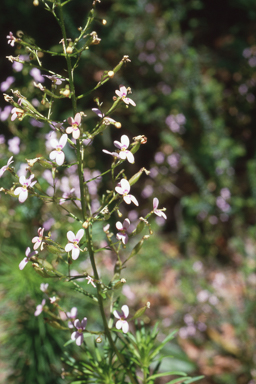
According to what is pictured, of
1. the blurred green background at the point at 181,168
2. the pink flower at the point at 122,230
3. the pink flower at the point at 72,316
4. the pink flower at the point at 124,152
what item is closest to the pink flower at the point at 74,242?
the pink flower at the point at 122,230

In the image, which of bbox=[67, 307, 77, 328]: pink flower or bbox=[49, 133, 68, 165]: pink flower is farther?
bbox=[67, 307, 77, 328]: pink flower

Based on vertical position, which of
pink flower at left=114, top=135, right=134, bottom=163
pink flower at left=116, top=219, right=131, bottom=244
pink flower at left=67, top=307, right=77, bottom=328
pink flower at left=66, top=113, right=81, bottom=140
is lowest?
pink flower at left=67, top=307, right=77, bottom=328

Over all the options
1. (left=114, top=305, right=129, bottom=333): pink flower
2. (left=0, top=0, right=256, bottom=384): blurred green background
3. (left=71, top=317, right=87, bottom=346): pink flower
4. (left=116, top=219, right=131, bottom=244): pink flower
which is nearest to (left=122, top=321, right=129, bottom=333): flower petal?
(left=114, top=305, right=129, bottom=333): pink flower

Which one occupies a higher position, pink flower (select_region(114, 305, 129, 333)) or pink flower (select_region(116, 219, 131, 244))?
pink flower (select_region(116, 219, 131, 244))

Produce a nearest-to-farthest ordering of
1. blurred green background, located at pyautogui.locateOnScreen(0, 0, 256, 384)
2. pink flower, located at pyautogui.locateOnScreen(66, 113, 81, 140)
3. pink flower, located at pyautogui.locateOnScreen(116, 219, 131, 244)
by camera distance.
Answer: pink flower, located at pyautogui.locateOnScreen(66, 113, 81, 140), pink flower, located at pyautogui.locateOnScreen(116, 219, 131, 244), blurred green background, located at pyautogui.locateOnScreen(0, 0, 256, 384)

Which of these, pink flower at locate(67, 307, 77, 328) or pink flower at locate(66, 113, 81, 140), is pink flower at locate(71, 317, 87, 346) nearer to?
pink flower at locate(67, 307, 77, 328)

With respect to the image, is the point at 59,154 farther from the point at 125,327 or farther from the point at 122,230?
the point at 125,327

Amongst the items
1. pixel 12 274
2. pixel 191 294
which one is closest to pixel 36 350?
pixel 12 274

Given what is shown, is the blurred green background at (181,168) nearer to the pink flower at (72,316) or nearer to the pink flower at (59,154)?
the pink flower at (72,316)

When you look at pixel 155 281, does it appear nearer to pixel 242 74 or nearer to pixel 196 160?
pixel 196 160
